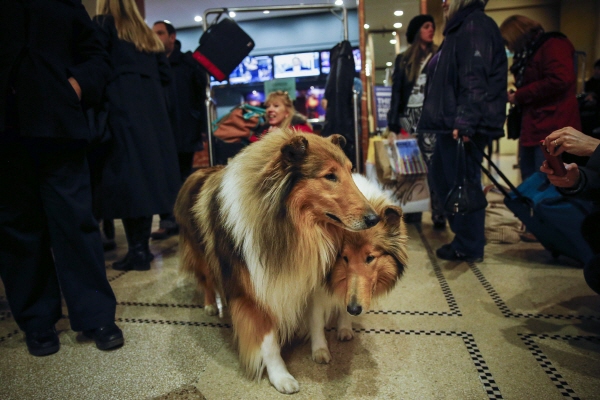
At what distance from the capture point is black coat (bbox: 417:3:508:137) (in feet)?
7.84

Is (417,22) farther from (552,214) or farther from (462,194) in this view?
(552,214)

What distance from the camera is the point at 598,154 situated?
4.18ft

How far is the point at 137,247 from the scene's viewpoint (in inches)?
113

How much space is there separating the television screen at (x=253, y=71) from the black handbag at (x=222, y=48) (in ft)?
6.72

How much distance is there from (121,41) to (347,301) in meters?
2.16

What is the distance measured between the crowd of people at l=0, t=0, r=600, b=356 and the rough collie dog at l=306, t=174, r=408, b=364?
0.56 meters

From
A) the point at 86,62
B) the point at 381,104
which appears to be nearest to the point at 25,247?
the point at 86,62

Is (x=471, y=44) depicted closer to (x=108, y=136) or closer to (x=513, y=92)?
(x=513, y=92)

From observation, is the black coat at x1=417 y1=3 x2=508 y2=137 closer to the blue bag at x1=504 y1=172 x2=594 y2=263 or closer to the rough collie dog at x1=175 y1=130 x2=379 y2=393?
the blue bag at x1=504 y1=172 x2=594 y2=263

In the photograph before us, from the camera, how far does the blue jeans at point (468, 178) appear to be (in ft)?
8.46

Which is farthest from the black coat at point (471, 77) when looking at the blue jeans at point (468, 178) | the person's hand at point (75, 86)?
the person's hand at point (75, 86)

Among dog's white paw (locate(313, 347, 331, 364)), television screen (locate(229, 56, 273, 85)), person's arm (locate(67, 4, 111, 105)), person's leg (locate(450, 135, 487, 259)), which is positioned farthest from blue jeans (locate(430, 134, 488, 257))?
television screen (locate(229, 56, 273, 85))

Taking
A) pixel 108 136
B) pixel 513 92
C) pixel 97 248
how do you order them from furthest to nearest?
pixel 513 92 < pixel 108 136 < pixel 97 248

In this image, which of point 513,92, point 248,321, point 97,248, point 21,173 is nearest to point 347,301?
point 248,321
